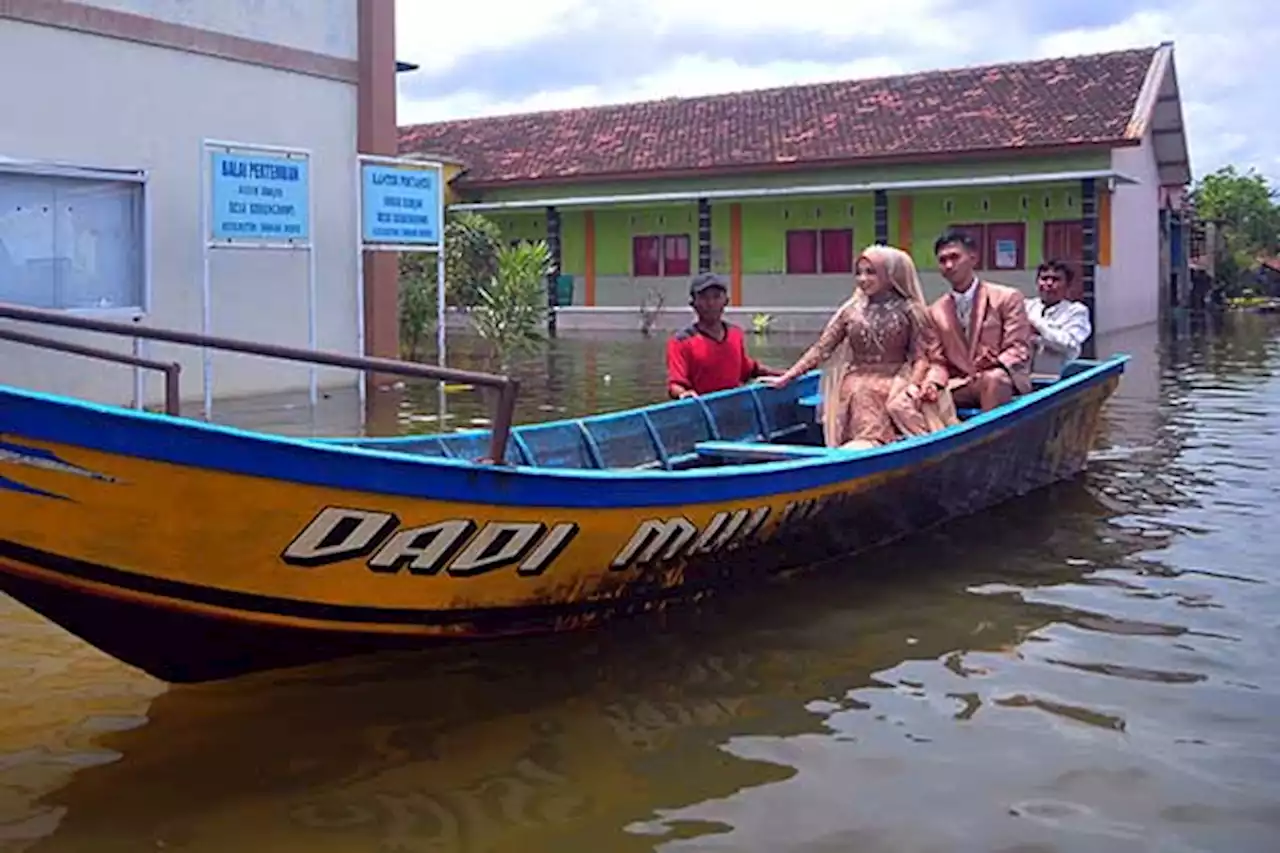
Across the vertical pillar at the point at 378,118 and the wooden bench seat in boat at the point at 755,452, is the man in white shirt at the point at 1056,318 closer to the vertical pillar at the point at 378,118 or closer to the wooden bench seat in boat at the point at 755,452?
the wooden bench seat in boat at the point at 755,452

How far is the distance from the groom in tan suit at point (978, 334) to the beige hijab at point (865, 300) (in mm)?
784

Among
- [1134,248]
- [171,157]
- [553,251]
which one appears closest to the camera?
[171,157]

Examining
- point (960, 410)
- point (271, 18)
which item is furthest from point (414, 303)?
point (960, 410)

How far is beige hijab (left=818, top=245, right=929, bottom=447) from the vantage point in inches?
273

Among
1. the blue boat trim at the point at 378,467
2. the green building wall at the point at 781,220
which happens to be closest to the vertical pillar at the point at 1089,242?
the green building wall at the point at 781,220

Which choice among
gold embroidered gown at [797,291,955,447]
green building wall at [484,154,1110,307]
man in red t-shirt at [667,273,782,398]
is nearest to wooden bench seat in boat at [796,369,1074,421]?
man in red t-shirt at [667,273,782,398]

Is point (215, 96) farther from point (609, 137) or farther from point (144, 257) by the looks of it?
point (609, 137)

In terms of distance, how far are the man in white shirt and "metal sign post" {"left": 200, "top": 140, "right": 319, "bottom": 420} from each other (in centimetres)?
580

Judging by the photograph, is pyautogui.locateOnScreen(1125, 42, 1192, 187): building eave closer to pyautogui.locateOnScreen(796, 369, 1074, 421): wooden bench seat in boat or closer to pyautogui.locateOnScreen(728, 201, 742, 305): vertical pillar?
pyautogui.locateOnScreen(728, 201, 742, 305): vertical pillar

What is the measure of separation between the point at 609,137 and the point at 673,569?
86.0 ft

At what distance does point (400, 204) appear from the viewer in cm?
1269

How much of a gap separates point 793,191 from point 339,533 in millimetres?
23199

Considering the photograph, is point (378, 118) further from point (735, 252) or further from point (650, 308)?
point (650, 308)

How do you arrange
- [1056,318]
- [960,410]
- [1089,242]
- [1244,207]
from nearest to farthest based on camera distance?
[960,410]
[1056,318]
[1089,242]
[1244,207]
